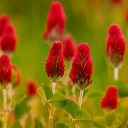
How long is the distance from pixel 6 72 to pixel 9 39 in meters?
0.34

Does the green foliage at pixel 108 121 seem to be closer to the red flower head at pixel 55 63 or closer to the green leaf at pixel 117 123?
the green leaf at pixel 117 123

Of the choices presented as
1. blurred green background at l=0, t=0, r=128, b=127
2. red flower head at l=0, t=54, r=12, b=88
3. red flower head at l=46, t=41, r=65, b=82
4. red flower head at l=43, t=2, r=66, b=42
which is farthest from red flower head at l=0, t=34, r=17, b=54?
blurred green background at l=0, t=0, r=128, b=127

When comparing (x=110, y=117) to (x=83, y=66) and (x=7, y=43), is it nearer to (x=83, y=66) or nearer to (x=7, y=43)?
(x=83, y=66)

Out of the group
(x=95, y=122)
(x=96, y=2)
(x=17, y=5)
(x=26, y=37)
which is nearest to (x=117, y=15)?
(x=96, y=2)

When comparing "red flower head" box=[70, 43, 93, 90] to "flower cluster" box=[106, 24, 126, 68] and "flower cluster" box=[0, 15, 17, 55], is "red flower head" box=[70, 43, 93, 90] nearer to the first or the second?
"flower cluster" box=[106, 24, 126, 68]

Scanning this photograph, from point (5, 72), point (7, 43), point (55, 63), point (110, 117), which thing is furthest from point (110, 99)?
point (7, 43)

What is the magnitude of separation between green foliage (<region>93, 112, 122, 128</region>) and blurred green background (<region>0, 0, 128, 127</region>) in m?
1.32

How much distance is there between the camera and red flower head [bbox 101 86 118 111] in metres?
0.63

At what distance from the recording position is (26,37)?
2.82 meters

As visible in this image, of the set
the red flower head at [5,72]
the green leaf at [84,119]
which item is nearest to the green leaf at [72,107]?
the green leaf at [84,119]

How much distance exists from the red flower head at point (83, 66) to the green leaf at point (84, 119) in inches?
2.5

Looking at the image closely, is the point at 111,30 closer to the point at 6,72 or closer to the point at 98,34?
the point at 6,72

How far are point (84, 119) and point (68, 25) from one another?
108 inches

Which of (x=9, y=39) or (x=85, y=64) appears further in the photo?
(x=9, y=39)
